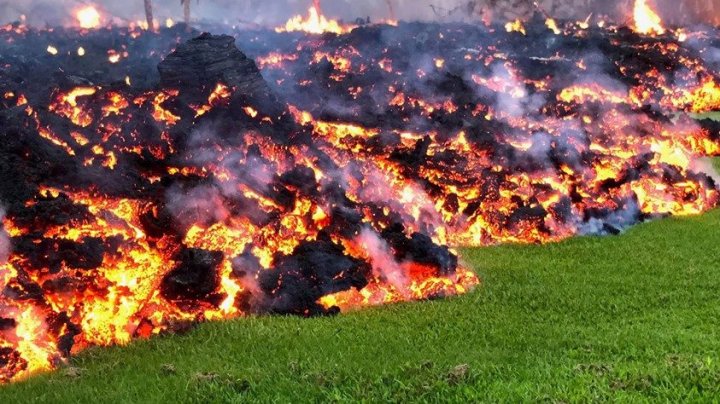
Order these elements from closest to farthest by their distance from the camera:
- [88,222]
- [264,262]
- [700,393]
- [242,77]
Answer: [700,393] < [88,222] < [264,262] < [242,77]

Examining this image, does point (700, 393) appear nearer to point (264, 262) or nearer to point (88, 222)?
point (264, 262)

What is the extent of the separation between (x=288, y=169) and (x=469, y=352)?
5431 mm

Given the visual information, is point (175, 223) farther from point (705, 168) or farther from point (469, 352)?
point (705, 168)

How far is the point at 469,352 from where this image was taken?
8617mm

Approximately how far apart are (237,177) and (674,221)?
943 cm

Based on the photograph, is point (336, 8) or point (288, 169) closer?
point (288, 169)

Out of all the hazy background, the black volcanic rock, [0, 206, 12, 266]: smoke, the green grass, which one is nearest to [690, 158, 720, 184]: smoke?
the green grass

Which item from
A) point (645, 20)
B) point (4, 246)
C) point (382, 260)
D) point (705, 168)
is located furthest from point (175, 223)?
point (645, 20)

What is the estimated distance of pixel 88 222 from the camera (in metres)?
10.3


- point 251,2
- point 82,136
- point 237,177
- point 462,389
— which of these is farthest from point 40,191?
point 251,2

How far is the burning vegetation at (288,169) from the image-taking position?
1002 cm

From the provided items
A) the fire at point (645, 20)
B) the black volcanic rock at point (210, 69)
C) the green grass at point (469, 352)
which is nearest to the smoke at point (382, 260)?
the green grass at point (469, 352)

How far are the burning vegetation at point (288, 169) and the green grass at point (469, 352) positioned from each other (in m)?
0.68

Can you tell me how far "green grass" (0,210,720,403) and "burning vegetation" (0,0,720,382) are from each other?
68cm
